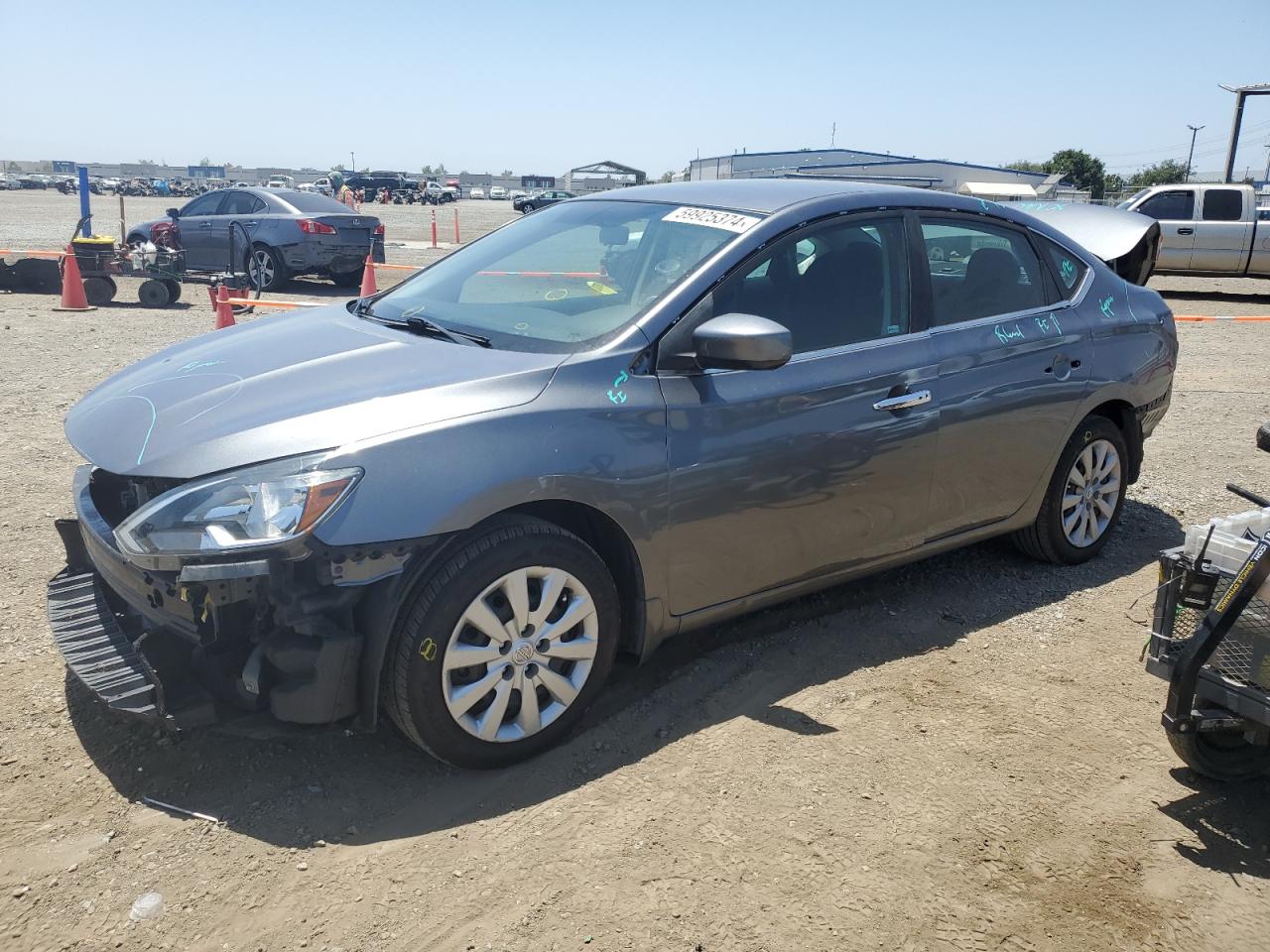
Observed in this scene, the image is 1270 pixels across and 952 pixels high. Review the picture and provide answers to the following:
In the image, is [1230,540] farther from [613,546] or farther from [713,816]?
[613,546]

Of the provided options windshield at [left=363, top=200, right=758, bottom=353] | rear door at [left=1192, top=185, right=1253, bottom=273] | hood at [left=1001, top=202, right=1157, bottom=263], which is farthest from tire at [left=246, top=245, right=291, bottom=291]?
rear door at [left=1192, top=185, right=1253, bottom=273]

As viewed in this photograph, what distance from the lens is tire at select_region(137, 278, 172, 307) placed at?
13375mm

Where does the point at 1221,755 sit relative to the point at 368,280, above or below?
below

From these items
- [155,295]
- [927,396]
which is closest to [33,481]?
[927,396]

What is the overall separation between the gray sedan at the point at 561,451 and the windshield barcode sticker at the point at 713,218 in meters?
0.01

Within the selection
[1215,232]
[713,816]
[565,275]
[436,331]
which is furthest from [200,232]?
[1215,232]

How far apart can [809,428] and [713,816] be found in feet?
4.64

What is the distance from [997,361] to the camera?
4.28m

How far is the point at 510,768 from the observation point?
10.4 ft

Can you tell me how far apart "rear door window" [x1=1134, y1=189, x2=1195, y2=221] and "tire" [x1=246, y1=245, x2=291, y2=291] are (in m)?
14.8

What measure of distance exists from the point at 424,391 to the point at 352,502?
46 cm

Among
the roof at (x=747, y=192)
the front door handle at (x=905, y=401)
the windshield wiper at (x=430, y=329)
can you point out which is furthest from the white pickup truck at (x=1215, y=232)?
the windshield wiper at (x=430, y=329)

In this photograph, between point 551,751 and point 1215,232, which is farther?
point 1215,232

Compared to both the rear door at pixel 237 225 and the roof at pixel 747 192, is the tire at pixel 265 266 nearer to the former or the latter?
the rear door at pixel 237 225
